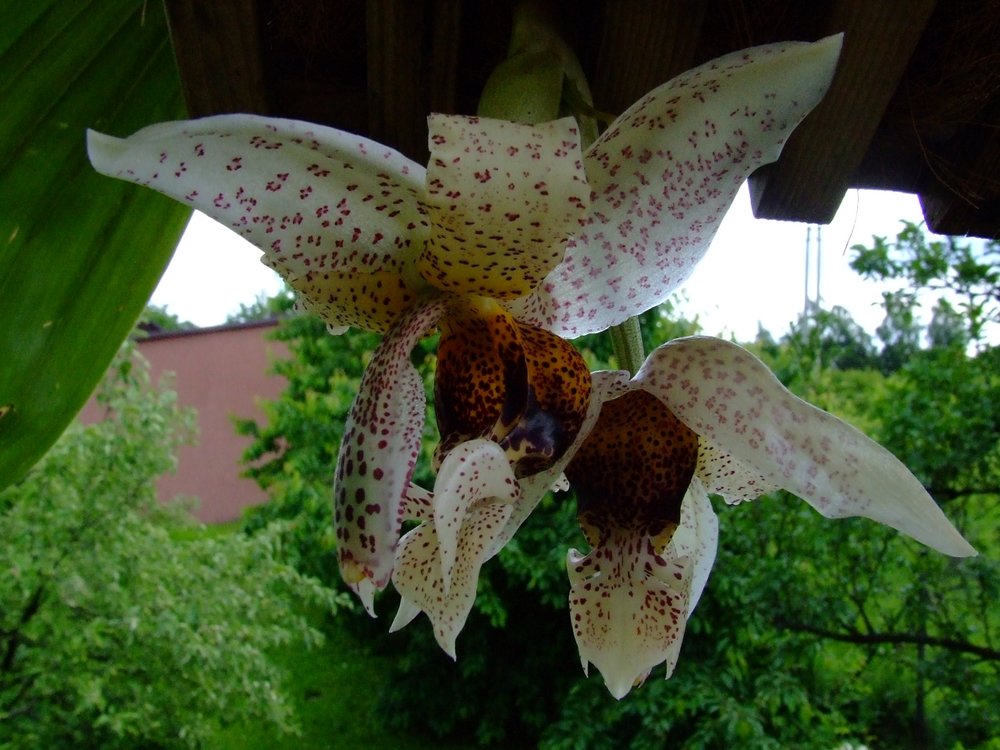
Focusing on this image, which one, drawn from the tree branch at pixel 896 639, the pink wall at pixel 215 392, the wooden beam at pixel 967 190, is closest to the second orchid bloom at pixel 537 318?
the wooden beam at pixel 967 190

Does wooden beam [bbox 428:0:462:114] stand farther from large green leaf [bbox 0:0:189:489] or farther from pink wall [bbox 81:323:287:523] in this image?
pink wall [bbox 81:323:287:523]

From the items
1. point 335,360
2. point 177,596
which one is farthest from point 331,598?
point 335,360

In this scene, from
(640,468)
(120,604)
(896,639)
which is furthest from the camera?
(120,604)

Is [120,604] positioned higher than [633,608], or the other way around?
[120,604]

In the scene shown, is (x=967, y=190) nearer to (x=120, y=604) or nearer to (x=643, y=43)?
(x=643, y=43)

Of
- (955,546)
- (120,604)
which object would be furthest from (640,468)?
(120,604)

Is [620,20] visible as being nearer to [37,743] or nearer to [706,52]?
[706,52]

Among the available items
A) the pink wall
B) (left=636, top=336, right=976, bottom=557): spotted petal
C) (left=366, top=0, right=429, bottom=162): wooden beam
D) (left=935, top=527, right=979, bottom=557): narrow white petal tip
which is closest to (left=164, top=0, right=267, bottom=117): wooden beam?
(left=366, top=0, right=429, bottom=162): wooden beam

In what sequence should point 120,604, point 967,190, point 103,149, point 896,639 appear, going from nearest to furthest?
point 103,149 < point 967,190 < point 896,639 < point 120,604
